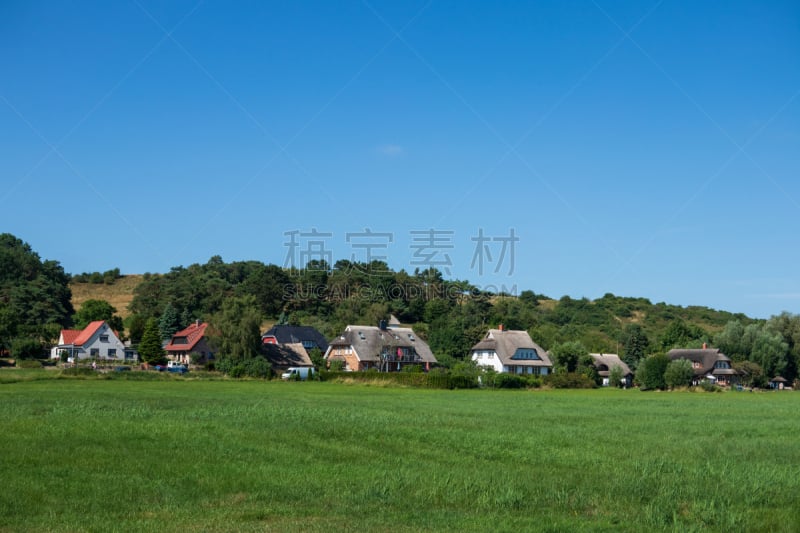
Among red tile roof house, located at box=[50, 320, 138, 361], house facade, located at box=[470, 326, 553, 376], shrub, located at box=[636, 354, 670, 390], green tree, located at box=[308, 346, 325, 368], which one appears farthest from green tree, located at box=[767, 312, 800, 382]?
red tile roof house, located at box=[50, 320, 138, 361]

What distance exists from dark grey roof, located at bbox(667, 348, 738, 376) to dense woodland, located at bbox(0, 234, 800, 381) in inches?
85.2

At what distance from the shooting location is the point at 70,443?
808 inches

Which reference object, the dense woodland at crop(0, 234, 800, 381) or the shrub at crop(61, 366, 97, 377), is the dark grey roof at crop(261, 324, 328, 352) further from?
the shrub at crop(61, 366, 97, 377)

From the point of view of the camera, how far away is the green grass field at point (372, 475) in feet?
46.1

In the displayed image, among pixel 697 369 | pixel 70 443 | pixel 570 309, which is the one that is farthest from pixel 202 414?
pixel 570 309

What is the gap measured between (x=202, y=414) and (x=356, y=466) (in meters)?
12.8

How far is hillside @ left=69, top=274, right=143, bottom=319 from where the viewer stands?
169 metres

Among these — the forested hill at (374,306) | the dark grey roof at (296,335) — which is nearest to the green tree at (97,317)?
the forested hill at (374,306)

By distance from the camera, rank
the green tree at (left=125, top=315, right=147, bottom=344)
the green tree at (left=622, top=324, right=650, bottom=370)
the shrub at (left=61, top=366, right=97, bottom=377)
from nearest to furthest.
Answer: the shrub at (left=61, top=366, right=97, bottom=377) < the green tree at (left=125, top=315, right=147, bottom=344) < the green tree at (left=622, top=324, right=650, bottom=370)

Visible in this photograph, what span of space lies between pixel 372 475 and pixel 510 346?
94.3 meters

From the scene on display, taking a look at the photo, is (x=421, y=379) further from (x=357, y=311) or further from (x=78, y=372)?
(x=357, y=311)

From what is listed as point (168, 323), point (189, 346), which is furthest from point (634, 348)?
point (168, 323)

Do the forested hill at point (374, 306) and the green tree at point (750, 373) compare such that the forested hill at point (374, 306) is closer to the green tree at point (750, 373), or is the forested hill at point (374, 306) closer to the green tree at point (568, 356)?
the green tree at point (750, 373)

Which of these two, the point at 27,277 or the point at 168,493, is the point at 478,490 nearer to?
the point at 168,493
